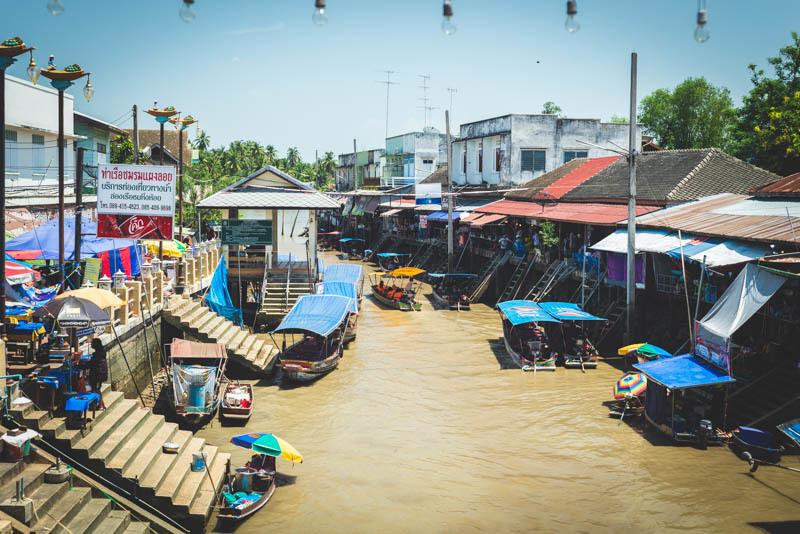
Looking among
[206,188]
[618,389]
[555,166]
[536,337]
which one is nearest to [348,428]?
[618,389]

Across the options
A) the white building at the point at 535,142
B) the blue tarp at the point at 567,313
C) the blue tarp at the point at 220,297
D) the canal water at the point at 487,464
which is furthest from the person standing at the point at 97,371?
the white building at the point at 535,142

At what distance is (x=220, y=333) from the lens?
69.3 ft

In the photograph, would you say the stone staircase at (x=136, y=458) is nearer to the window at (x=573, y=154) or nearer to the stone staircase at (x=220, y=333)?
the stone staircase at (x=220, y=333)

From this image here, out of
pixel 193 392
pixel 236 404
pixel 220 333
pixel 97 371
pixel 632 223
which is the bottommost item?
pixel 236 404

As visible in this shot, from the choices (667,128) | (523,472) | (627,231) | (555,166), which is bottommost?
(523,472)

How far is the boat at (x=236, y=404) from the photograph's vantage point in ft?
54.6

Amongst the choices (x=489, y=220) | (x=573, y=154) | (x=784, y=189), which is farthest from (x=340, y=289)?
(x=573, y=154)

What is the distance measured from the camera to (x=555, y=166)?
41500 mm

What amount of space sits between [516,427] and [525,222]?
1996 centimetres

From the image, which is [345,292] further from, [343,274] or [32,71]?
[32,71]

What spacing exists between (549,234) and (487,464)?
666 inches

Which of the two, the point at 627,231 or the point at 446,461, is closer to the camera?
the point at 446,461

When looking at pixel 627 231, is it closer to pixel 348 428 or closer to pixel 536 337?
pixel 536 337

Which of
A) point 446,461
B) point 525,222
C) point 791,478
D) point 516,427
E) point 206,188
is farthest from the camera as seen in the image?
point 206,188
